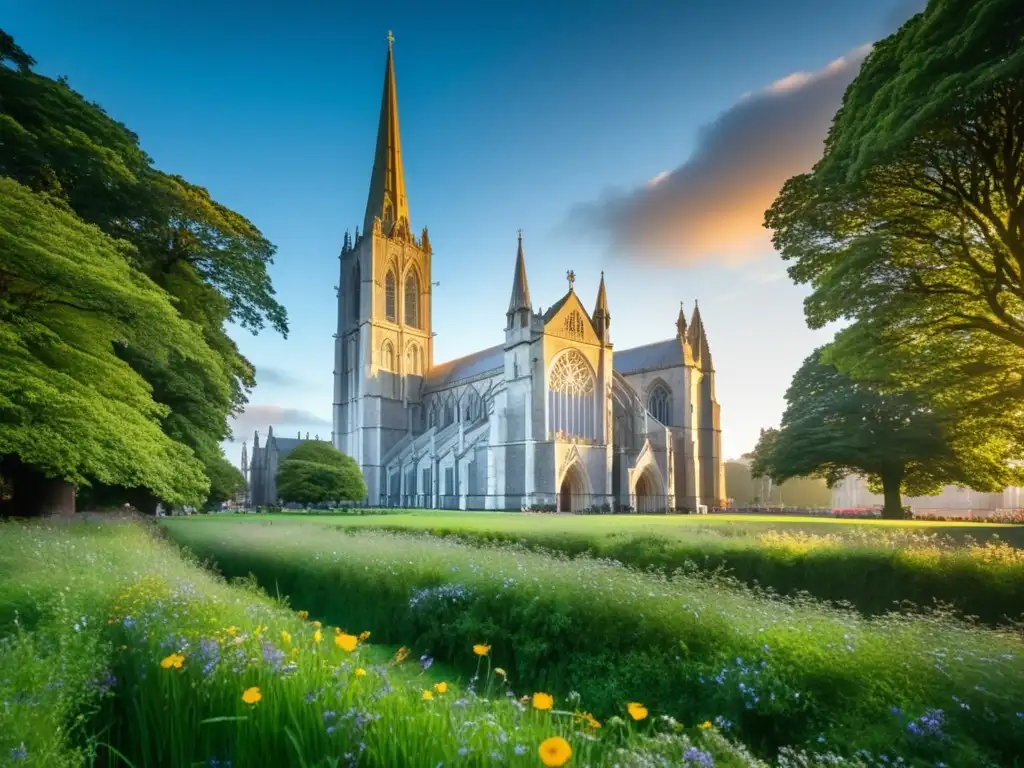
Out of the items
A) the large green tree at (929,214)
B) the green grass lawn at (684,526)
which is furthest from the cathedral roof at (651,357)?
the large green tree at (929,214)

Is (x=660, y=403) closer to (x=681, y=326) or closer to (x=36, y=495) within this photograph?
(x=681, y=326)

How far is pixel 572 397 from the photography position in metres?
47.8

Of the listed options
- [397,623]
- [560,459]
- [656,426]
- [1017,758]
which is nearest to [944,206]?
[1017,758]

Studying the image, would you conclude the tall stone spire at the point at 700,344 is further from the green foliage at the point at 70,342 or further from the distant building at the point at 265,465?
the green foliage at the point at 70,342

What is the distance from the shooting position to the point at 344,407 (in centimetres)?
6731

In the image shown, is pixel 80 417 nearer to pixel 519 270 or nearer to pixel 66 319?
pixel 66 319

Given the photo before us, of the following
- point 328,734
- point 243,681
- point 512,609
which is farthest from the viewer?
point 512,609

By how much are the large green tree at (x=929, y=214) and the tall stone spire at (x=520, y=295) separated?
31965 mm

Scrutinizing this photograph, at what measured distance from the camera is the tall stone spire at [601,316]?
167ft

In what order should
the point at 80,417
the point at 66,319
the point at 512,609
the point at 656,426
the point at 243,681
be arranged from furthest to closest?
the point at 656,426 → the point at 66,319 → the point at 80,417 → the point at 512,609 → the point at 243,681

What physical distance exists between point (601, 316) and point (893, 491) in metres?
25.4

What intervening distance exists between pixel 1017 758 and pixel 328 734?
446 centimetres

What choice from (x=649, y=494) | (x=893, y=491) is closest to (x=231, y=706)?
(x=893, y=491)

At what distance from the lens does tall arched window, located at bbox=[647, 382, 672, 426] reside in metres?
56.6
